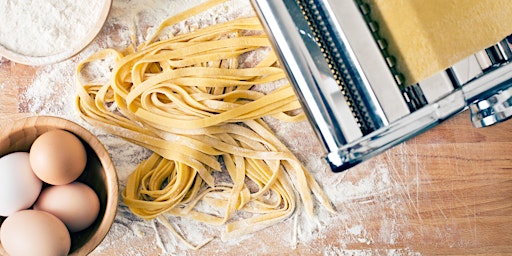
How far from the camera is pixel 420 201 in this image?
1146 mm

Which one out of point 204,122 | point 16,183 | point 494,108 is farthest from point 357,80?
point 16,183

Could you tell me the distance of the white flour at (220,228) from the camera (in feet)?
3.70

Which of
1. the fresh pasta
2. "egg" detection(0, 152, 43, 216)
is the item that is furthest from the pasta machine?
"egg" detection(0, 152, 43, 216)

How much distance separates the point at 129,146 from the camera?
113 centimetres

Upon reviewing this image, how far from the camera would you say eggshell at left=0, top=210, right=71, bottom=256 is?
90 cm

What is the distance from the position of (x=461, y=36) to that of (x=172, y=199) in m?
0.58

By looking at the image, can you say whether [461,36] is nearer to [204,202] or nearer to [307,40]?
[307,40]

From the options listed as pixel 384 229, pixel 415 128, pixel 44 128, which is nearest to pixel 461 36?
pixel 415 128

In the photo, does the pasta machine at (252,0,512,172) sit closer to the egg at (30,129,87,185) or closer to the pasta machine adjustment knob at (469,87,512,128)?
the pasta machine adjustment knob at (469,87,512,128)

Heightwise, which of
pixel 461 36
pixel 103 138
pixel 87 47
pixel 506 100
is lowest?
pixel 506 100

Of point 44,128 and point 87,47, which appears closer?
point 44,128

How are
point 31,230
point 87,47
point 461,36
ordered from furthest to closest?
point 87,47 < point 31,230 < point 461,36

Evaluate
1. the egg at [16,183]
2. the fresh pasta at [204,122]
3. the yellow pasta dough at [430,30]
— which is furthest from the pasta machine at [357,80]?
the egg at [16,183]

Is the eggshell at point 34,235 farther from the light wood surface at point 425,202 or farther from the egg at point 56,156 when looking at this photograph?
the light wood surface at point 425,202
